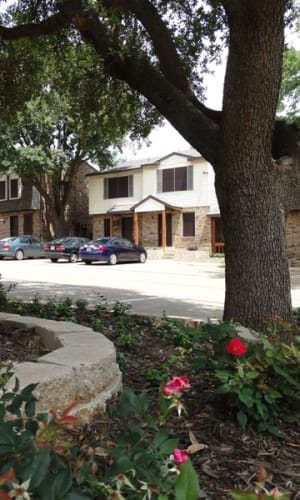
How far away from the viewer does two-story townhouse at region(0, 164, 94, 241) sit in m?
37.8

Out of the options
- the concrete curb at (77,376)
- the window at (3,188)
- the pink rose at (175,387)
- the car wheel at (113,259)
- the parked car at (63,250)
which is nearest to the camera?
the pink rose at (175,387)

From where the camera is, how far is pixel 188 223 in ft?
102

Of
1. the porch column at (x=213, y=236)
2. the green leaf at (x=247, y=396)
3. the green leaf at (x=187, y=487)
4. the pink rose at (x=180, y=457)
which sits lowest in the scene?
the green leaf at (x=247, y=396)

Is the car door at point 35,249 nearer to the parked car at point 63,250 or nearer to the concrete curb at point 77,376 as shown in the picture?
the parked car at point 63,250

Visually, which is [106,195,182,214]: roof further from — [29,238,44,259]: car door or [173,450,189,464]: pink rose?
[173,450,189,464]: pink rose

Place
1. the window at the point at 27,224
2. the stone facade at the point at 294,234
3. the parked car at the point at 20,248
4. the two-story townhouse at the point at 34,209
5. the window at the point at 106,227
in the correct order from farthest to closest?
the window at the point at 27,224 → the two-story townhouse at the point at 34,209 → the window at the point at 106,227 → the parked car at the point at 20,248 → the stone facade at the point at 294,234

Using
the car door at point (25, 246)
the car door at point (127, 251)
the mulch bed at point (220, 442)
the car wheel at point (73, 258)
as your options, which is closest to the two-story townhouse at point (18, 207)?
the car door at point (25, 246)

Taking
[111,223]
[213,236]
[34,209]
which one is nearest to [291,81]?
[213,236]

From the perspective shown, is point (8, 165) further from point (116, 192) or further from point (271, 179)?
point (271, 179)

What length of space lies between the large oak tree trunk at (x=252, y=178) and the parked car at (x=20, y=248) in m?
26.3

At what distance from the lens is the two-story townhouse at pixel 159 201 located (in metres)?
30.3

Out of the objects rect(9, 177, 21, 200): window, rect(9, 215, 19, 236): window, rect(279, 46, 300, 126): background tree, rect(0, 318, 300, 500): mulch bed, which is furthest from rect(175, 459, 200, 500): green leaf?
rect(9, 215, 19, 236): window

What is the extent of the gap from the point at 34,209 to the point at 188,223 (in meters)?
13.9

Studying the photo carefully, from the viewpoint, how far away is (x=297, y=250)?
2636 cm
